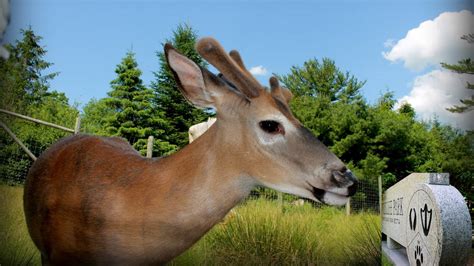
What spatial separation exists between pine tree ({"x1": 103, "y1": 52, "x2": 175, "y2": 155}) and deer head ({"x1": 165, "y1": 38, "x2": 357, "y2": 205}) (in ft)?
2.91

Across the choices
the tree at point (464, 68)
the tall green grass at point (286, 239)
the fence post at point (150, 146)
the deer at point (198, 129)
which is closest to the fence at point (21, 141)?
the fence post at point (150, 146)

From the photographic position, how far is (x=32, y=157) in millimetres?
2045

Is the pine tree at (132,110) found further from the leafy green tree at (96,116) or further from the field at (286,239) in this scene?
the field at (286,239)

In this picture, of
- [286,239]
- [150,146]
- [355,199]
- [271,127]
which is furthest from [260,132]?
[355,199]

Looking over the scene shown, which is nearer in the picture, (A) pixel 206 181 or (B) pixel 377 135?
(A) pixel 206 181

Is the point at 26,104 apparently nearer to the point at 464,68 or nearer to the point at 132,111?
the point at 132,111

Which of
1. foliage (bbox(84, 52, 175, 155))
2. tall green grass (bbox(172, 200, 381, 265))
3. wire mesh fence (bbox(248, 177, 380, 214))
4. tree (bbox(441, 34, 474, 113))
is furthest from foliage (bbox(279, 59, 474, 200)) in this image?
foliage (bbox(84, 52, 175, 155))

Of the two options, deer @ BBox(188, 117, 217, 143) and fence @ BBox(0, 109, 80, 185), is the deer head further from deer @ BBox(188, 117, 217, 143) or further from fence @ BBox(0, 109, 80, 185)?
fence @ BBox(0, 109, 80, 185)

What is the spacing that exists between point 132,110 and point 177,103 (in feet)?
0.63

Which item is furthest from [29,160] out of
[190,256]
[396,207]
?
[396,207]

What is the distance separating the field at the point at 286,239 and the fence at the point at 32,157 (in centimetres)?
12

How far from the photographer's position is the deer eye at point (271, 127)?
0.96m

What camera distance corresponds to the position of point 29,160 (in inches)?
90.1

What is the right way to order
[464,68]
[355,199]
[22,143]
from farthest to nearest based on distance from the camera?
[355,199]
[464,68]
[22,143]
